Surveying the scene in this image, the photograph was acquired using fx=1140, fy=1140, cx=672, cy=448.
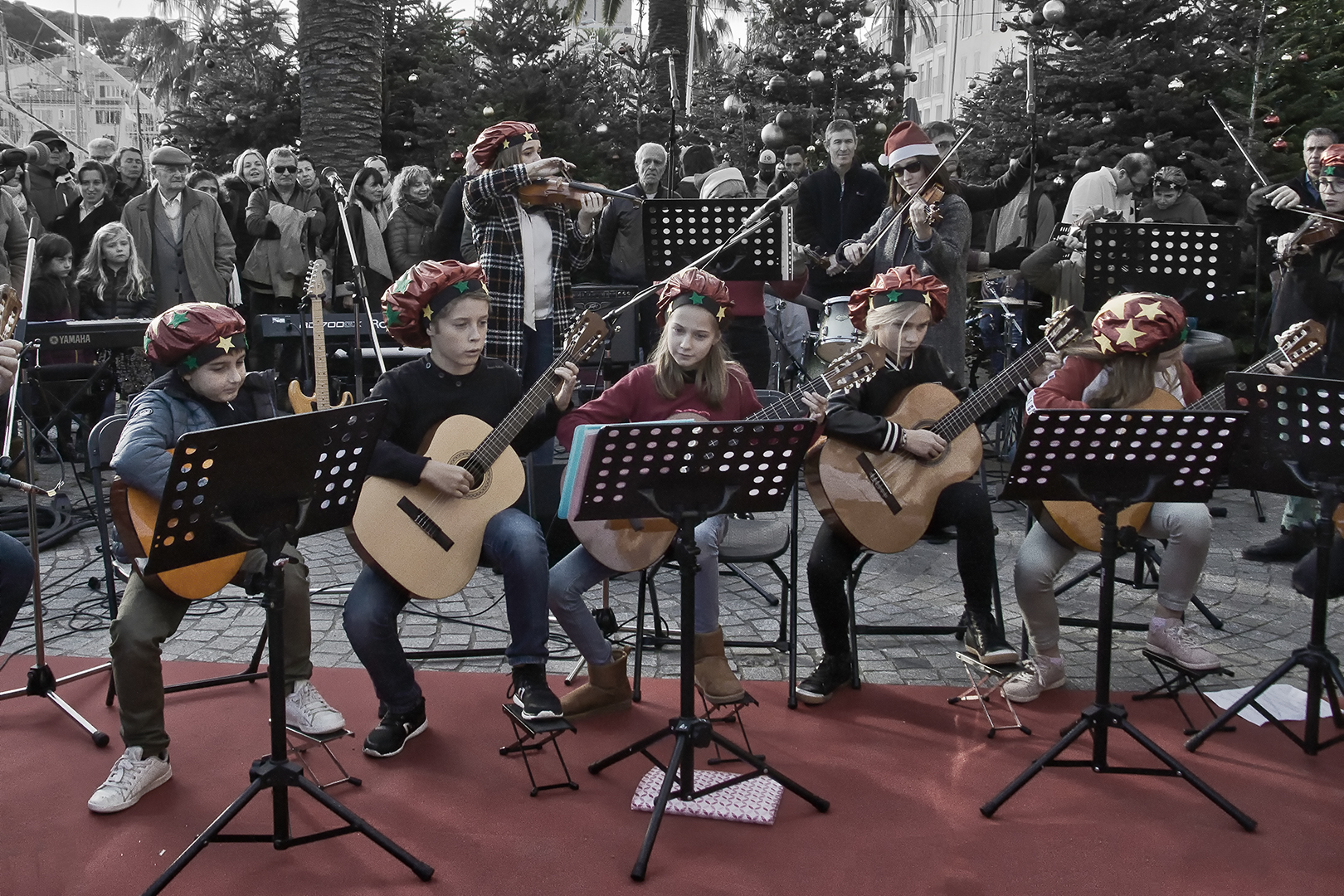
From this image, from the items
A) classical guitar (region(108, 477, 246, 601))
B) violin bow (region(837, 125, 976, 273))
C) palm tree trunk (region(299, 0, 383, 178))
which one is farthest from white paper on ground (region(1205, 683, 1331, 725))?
palm tree trunk (region(299, 0, 383, 178))

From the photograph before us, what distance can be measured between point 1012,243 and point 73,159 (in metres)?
8.93

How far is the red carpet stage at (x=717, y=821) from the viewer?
3182mm

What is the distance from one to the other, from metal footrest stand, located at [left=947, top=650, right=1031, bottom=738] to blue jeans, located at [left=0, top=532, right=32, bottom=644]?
3.38 meters

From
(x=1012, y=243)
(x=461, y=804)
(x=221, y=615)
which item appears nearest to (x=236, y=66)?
(x=1012, y=243)

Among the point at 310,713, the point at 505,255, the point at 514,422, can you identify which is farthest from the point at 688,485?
the point at 505,255

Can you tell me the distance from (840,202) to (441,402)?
12.7 ft

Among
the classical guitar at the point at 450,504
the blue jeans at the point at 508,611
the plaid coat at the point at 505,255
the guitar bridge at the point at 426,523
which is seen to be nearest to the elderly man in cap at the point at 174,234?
the plaid coat at the point at 505,255

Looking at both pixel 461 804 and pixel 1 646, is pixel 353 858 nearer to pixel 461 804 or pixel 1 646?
pixel 461 804

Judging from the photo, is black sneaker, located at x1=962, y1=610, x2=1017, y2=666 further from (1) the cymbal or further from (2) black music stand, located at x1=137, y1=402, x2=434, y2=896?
(1) the cymbal

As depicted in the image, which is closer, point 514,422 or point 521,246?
point 514,422

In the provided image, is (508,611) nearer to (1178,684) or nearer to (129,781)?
(129,781)

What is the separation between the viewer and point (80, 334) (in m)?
6.69

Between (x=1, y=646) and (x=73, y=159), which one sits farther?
(x=73, y=159)

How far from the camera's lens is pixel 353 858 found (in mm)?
3297
